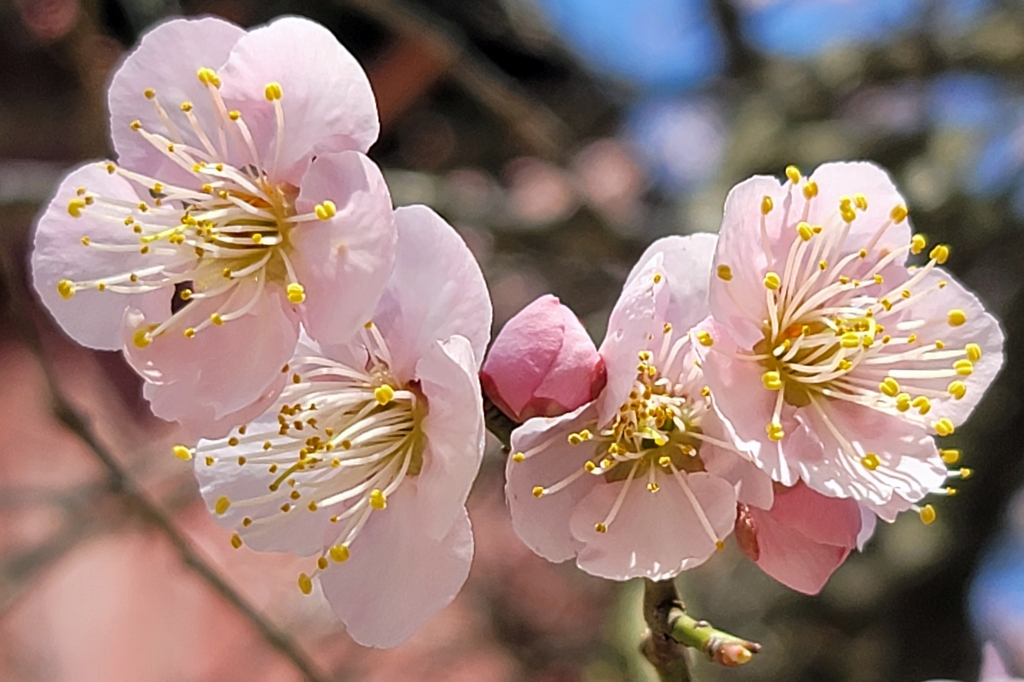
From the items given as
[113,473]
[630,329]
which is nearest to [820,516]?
[630,329]

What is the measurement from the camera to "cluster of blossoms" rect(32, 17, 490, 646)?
0.44 metres

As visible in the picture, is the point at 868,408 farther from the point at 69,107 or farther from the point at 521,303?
the point at 69,107

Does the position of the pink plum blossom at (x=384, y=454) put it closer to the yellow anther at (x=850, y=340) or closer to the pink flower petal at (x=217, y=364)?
the pink flower petal at (x=217, y=364)

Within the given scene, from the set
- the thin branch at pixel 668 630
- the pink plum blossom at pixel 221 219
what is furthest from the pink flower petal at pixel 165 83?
the thin branch at pixel 668 630

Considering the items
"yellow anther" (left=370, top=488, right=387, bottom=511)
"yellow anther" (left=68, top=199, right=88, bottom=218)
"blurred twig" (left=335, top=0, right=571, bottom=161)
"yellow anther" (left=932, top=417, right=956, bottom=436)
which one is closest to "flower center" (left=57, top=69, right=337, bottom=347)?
"yellow anther" (left=68, top=199, right=88, bottom=218)

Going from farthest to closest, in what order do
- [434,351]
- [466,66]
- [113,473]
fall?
[466,66]
[113,473]
[434,351]

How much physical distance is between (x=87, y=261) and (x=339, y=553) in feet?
0.72

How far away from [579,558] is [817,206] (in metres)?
0.22

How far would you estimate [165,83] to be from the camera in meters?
0.50

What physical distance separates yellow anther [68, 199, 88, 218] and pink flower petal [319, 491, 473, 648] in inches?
9.1

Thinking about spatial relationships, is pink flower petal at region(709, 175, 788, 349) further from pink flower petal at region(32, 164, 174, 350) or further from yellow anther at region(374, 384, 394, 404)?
pink flower petal at region(32, 164, 174, 350)

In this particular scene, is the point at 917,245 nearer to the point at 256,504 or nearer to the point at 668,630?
the point at 668,630

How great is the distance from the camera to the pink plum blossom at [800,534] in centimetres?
45

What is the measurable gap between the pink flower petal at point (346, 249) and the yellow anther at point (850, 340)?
233mm
